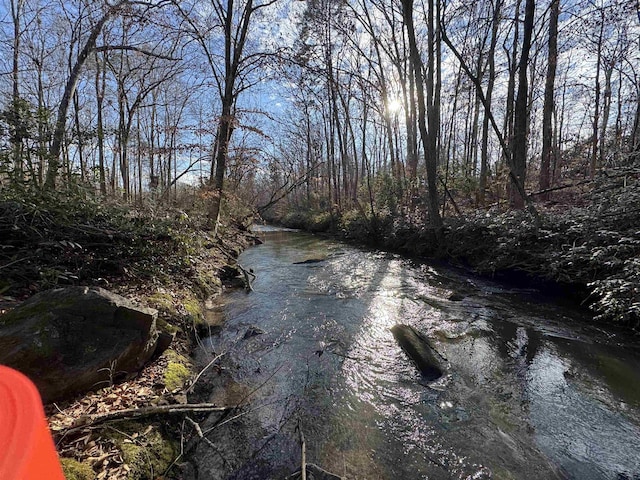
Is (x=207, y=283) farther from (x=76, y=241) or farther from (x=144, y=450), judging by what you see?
(x=144, y=450)

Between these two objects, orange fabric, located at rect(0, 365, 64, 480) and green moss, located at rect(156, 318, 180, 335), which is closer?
orange fabric, located at rect(0, 365, 64, 480)

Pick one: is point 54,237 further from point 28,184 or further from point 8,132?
point 8,132

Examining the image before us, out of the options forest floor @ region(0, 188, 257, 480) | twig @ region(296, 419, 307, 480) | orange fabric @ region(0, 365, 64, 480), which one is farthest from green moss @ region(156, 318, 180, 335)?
orange fabric @ region(0, 365, 64, 480)

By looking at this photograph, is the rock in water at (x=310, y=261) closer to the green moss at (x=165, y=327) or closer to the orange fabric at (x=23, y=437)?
the green moss at (x=165, y=327)

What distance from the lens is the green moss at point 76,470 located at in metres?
2.13

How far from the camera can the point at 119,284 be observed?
5012 millimetres

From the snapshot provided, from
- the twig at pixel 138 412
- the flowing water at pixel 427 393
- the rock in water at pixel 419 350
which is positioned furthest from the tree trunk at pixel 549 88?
the twig at pixel 138 412

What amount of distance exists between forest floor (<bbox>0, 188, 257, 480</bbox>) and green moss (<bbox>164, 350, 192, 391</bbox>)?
0.01 metres

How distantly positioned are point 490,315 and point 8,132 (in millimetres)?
8457

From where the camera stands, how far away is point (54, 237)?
464 centimetres

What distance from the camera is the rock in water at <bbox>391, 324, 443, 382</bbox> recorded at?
13.5 feet

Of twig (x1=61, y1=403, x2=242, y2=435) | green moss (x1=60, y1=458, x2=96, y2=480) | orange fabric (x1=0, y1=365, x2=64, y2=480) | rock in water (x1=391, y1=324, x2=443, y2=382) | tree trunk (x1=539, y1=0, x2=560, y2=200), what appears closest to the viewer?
orange fabric (x1=0, y1=365, x2=64, y2=480)

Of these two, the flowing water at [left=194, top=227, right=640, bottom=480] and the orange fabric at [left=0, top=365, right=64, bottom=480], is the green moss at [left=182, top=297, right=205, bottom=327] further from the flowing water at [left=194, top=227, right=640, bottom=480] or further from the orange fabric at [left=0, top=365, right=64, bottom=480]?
the orange fabric at [left=0, top=365, right=64, bottom=480]

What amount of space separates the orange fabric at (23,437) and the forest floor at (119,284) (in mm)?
2292
